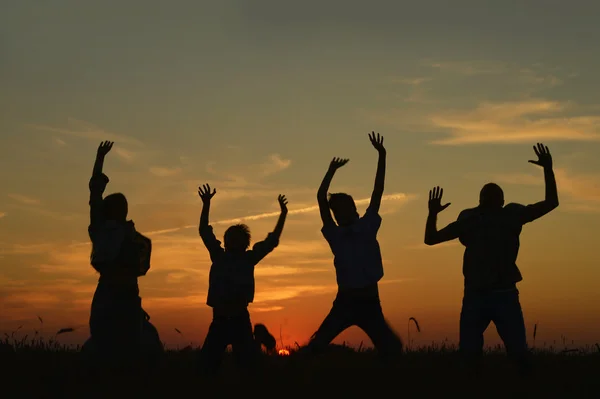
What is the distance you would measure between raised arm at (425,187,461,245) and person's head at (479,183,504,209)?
424 millimetres

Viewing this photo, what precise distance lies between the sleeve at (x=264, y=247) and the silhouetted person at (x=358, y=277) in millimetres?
760

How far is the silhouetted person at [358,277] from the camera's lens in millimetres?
11227

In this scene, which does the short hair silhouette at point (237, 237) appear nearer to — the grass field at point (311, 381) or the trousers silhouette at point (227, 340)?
the trousers silhouette at point (227, 340)

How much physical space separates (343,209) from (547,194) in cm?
261

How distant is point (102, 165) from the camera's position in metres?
10.6

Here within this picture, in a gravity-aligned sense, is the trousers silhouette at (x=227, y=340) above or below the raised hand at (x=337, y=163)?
below

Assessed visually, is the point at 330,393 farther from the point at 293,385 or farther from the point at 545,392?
the point at 545,392

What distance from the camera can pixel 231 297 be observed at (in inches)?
448

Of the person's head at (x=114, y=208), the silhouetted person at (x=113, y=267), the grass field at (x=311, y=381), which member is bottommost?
the grass field at (x=311, y=381)

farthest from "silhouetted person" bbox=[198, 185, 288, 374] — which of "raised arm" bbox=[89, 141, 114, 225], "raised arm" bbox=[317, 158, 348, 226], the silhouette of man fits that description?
the silhouette of man

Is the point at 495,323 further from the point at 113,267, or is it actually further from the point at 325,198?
the point at 113,267

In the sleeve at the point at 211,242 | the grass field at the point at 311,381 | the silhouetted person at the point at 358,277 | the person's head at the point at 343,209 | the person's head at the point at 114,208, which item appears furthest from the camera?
the sleeve at the point at 211,242

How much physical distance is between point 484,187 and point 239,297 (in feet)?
11.4

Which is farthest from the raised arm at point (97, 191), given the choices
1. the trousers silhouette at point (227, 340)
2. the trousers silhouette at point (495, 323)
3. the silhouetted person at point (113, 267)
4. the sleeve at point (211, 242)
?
the trousers silhouette at point (495, 323)
